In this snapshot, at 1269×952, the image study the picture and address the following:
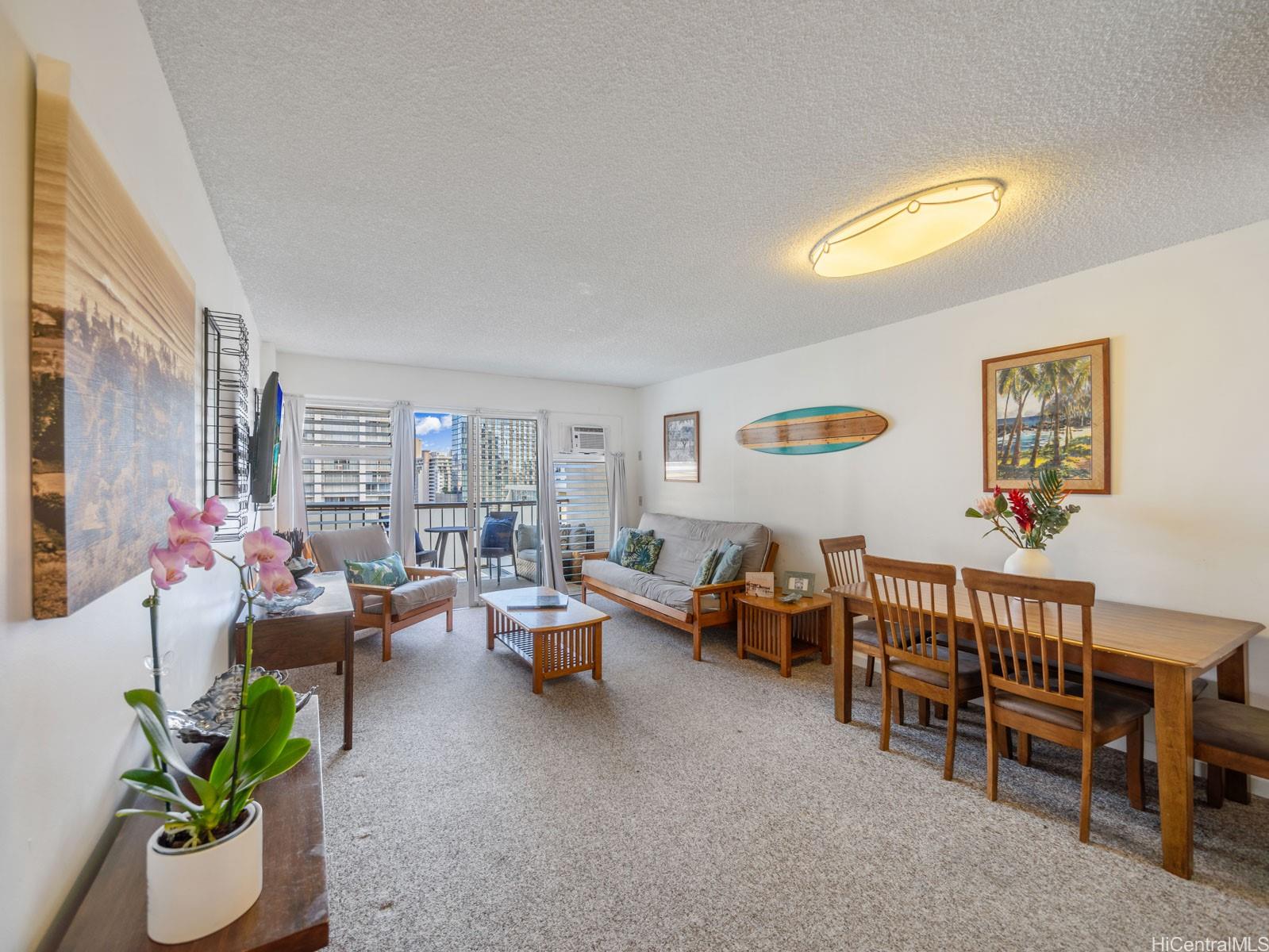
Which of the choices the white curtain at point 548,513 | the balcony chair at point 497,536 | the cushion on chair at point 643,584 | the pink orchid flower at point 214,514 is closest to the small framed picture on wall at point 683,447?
the cushion on chair at point 643,584

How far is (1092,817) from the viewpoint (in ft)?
6.91

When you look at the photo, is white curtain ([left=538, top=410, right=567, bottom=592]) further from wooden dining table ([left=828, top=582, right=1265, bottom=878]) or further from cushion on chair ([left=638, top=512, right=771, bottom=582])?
wooden dining table ([left=828, top=582, right=1265, bottom=878])

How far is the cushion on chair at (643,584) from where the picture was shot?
4.04 m

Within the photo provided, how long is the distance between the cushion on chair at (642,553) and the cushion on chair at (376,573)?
6.57 feet

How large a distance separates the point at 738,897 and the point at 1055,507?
7.29 ft

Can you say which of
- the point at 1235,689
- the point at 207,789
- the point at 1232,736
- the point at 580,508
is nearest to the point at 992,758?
the point at 1232,736

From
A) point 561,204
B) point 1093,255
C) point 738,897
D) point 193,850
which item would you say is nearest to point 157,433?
point 193,850

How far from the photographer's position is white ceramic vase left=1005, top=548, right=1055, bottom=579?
2.55 meters

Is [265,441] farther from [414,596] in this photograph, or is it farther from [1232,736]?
[1232,736]

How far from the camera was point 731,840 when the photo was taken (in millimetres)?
1963

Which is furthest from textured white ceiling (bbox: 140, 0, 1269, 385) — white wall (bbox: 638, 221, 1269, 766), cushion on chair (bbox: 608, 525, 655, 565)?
cushion on chair (bbox: 608, 525, 655, 565)

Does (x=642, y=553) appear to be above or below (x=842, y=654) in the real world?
above

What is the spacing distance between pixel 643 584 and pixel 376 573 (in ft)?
6.97

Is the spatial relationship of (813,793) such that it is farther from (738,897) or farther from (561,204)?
(561,204)
